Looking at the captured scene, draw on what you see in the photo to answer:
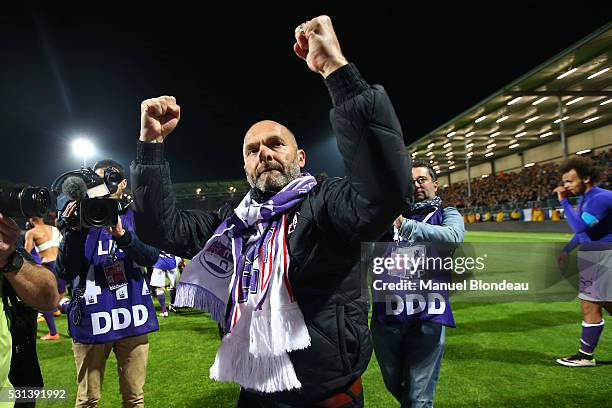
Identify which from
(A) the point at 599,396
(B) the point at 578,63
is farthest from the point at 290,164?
(B) the point at 578,63

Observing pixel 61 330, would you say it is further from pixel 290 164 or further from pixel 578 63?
pixel 578 63

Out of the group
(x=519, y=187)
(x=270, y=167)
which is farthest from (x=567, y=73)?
(x=270, y=167)

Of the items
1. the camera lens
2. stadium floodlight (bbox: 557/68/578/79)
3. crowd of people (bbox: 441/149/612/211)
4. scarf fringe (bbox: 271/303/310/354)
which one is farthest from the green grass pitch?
stadium floodlight (bbox: 557/68/578/79)

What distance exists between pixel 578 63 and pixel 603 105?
8838 millimetres

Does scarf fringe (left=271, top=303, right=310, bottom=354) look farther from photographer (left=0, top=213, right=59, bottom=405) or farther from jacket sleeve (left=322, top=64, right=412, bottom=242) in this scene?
photographer (left=0, top=213, right=59, bottom=405)

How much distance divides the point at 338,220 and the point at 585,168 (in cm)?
411

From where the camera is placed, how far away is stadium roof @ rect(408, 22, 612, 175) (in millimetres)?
19312

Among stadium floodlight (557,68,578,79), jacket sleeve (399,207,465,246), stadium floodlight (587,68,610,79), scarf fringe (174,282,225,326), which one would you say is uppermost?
stadium floodlight (557,68,578,79)

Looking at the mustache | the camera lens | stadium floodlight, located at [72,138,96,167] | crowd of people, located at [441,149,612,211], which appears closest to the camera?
the camera lens

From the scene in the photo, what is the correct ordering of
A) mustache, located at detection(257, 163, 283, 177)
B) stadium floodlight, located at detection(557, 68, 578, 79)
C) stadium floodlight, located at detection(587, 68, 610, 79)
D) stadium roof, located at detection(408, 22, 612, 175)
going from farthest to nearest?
1. stadium floodlight, located at detection(557, 68, 578, 79)
2. stadium floodlight, located at detection(587, 68, 610, 79)
3. stadium roof, located at detection(408, 22, 612, 175)
4. mustache, located at detection(257, 163, 283, 177)

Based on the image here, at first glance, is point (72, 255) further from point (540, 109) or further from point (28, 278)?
point (540, 109)

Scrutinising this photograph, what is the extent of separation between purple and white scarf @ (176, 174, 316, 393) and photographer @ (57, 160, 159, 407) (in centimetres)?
122

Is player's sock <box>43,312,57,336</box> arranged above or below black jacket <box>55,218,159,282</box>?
below

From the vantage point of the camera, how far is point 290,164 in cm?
179
